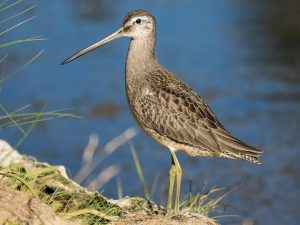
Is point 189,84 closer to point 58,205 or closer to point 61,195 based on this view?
point 61,195

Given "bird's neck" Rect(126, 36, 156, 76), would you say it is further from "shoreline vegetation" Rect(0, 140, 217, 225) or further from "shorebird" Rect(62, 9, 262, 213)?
"shoreline vegetation" Rect(0, 140, 217, 225)

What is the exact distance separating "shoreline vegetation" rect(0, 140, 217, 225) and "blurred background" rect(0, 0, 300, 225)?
295cm

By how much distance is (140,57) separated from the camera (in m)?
6.61

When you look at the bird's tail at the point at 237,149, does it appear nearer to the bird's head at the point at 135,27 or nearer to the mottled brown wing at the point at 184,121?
the mottled brown wing at the point at 184,121

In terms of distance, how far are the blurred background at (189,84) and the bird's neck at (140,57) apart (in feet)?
6.88

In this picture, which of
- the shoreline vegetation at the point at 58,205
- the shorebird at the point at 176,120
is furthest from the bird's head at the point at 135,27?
the shoreline vegetation at the point at 58,205

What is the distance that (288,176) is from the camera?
31.9 ft

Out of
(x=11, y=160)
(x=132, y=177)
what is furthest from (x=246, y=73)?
(x=11, y=160)

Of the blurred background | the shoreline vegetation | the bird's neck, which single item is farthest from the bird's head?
the blurred background

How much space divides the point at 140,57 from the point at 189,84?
4.42 metres

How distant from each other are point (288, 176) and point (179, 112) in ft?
11.8

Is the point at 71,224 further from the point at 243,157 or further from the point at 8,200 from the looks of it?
the point at 243,157

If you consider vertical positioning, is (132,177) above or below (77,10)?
below

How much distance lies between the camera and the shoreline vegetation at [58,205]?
4.49 metres
